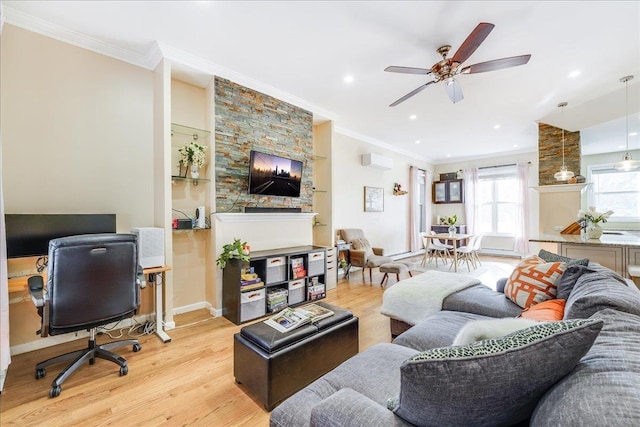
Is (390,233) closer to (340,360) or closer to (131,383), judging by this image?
(340,360)

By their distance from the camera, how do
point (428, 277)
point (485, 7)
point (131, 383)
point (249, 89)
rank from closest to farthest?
point (131, 383) < point (485, 7) < point (428, 277) < point (249, 89)

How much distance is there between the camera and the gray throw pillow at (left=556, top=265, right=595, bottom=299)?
1.70 meters

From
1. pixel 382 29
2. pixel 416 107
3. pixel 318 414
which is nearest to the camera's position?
pixel 318 414

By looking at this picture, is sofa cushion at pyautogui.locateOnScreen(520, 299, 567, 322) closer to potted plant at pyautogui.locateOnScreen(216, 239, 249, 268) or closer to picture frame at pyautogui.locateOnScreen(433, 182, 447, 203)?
potted plant at pyautogui.locateOnScreen(216, 239, 249, 268)

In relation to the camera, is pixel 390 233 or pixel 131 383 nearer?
pixel 131 383

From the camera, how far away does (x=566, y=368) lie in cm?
71

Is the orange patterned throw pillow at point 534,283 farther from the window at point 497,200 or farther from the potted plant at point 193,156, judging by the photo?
the window at point 497,200

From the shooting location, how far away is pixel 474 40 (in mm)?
2131

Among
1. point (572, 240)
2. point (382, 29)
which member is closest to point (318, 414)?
point (382, 29)

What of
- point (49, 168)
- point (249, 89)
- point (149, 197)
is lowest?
point (149, 197)

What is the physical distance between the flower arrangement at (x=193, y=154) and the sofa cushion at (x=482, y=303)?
295cm

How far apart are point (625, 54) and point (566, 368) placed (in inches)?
156

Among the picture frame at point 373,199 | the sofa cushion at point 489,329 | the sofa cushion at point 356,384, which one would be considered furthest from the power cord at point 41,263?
the picture frame at point 373,199

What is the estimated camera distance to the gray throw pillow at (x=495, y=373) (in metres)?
0.67
